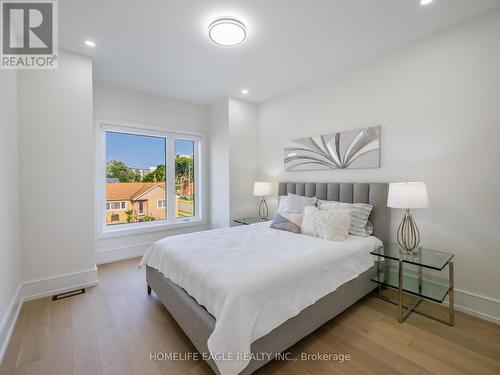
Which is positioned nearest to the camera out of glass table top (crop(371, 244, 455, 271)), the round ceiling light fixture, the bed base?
the bed base

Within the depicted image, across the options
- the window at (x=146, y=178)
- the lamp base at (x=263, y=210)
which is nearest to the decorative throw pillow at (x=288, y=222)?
the lamp base at (x=263, y=210)

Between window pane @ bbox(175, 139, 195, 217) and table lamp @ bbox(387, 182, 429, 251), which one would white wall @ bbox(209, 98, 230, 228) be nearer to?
window pane @ bbox(175, 139, 195, 217)

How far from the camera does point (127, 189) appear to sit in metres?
3.68

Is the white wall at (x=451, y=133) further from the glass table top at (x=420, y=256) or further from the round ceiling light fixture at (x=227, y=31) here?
the round ceiling light fixture at (x=227, y=31)

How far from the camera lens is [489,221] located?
1.96m

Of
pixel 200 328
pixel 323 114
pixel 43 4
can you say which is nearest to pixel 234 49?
pixel 323 114

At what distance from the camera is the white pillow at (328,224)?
7.62ft

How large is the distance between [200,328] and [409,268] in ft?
7.63

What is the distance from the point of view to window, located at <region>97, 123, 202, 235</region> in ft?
11.5

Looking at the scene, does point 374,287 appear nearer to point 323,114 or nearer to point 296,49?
point 323,114

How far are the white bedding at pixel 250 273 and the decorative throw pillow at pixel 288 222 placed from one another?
18 centimetres

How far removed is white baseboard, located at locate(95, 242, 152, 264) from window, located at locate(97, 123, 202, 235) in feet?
1.00

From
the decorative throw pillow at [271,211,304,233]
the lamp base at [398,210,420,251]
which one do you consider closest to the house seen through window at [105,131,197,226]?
the decorative throw pillow at [271,211,304,233]

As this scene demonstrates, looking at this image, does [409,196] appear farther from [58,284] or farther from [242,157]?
[58,284]
